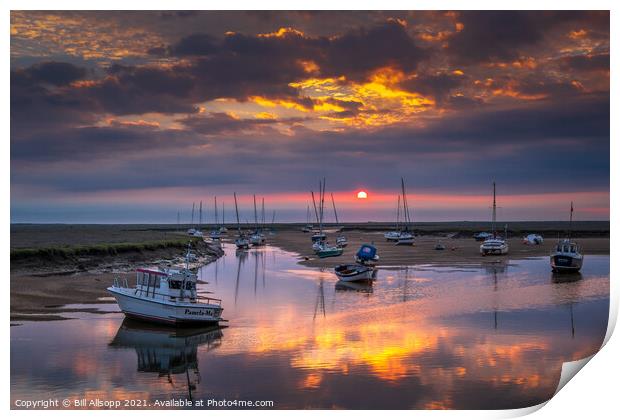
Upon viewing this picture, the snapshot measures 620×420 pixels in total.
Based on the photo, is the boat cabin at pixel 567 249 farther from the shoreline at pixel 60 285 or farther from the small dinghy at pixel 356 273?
the shoreline at pixel 60 285

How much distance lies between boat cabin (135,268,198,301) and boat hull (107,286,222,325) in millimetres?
410

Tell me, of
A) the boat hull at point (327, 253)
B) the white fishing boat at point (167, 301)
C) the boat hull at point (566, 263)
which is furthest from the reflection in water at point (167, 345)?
the boat hull at point (327, 253)

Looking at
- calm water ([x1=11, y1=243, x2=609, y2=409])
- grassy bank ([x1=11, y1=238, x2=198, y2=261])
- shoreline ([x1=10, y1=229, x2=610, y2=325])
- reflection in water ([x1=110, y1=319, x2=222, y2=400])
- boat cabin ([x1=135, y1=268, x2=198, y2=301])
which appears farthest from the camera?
grassy bank ([x1=11, y1=238, x2=198, y2=261])

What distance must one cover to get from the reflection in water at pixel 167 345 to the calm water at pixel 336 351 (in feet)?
0.15

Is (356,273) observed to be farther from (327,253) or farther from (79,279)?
(327,253)

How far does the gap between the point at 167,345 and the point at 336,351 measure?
21.7ft

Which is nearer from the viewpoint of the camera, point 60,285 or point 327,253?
point 60,285

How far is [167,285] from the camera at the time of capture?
25.2 m

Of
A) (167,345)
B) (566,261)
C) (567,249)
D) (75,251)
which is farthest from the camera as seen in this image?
(567,249)

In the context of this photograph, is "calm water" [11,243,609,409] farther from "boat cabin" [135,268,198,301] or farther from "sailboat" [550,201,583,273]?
"sailboat" [550,201,583,273]

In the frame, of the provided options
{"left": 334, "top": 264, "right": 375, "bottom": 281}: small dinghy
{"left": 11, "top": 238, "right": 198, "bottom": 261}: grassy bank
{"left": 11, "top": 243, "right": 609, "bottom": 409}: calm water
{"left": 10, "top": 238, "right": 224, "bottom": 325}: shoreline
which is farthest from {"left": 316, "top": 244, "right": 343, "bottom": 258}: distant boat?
{"left": 11, "top": 243, "right": 609, "bottom": 409}: calm water

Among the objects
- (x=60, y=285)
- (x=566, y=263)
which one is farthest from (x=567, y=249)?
(x=60, y=285)

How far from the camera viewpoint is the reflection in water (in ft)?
61.0
